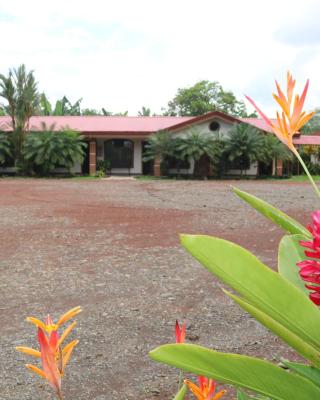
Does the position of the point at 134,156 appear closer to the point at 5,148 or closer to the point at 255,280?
the point at 5,148

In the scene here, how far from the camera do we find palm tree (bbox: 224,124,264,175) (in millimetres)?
24562

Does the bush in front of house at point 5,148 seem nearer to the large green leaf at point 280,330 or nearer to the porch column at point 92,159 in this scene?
the porch column at point 92,159

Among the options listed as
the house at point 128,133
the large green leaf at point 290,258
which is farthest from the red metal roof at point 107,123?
the large green leaf at point 290,258

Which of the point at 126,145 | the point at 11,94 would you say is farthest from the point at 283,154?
the point at 11,94

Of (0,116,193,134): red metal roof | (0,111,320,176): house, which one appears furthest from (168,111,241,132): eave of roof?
(0,116,193,134): red metal roof

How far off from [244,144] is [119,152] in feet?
23.1

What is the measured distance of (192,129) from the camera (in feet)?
84.0

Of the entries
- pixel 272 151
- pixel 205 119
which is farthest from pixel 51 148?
pixel 272 151

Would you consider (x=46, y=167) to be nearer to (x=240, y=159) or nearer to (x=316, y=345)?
(x=240, y=159)

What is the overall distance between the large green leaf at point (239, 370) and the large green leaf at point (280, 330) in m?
0.04

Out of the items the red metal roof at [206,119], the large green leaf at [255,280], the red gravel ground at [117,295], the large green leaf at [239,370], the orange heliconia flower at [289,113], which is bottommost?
the red gravel ground at [117,295]

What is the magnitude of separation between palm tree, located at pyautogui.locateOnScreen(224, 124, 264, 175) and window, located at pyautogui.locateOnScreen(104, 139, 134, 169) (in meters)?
5.40

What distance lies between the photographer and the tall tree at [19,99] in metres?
24.9

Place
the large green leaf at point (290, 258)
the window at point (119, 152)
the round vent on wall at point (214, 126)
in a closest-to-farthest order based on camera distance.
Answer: the large green leaf at point (290, 258) → the round vent on wall at point (214, 126) → the window at point (119, 152)
